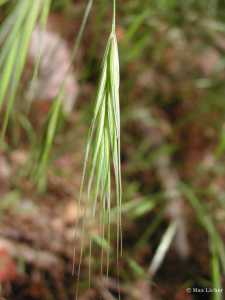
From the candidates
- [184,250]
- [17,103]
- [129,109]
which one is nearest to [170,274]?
[184,250]

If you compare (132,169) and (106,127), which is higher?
(106,127)

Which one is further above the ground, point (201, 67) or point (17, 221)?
point (201, 67)

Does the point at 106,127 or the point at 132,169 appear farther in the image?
the point at 132,169

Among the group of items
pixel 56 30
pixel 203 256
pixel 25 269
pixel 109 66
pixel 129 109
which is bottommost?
pixel 203 256

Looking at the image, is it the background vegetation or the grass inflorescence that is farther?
the background vegetation

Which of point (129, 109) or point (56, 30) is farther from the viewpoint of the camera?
point (56, 30)

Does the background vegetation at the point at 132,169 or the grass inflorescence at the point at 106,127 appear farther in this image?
the background vegetation at the point at 132,169

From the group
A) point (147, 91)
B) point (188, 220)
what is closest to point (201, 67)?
point (147, 91)

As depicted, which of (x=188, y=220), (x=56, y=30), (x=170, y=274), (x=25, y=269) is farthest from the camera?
(x=56, y=30)

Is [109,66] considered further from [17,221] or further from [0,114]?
[0,114]

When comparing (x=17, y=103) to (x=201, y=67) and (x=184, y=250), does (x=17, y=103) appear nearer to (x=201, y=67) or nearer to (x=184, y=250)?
(x=184, y=250)

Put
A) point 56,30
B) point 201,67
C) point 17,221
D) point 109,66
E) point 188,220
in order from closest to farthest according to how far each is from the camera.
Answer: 1. point 109,66
2. point 17,221
3. point 188,220
4. point 56,30
5. point 201,67
